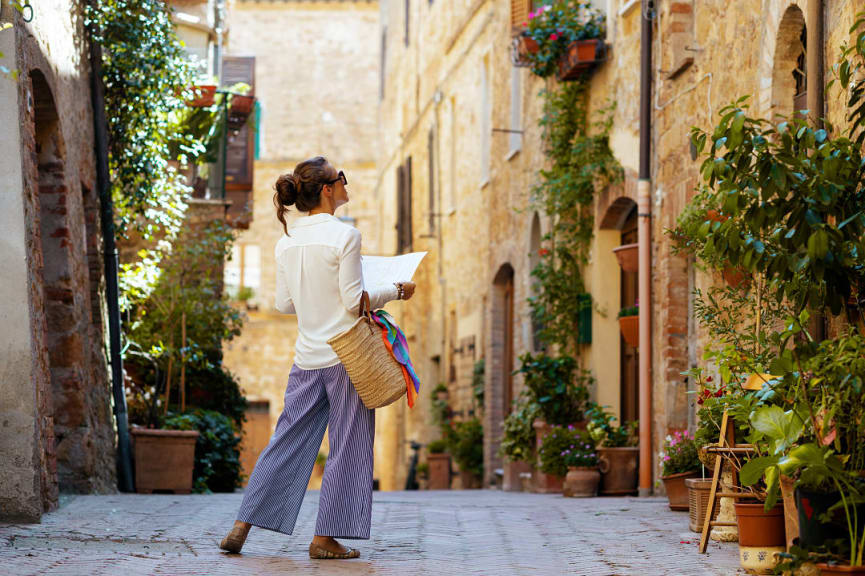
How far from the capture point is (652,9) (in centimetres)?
983

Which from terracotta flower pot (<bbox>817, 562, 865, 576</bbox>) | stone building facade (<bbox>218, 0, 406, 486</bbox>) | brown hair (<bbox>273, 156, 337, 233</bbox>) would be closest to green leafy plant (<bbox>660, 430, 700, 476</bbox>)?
brown hair (<bbox>273, 156, 337, 233</bbox>)

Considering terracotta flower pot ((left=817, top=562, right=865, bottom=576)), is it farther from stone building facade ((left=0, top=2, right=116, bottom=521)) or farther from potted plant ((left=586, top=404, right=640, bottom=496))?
potted plant ((left=586, top=404, right=640, bottom=496))

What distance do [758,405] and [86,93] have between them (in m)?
6.55

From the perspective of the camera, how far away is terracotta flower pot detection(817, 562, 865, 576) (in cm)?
391

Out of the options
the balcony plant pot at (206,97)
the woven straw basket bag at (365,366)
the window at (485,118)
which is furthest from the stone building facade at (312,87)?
the woven straw basket bag at (365,366)

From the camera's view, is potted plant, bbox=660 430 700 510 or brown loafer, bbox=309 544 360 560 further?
potted plant, bbox=660 430 700 510

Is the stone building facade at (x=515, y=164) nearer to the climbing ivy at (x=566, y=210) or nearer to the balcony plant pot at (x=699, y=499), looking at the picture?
the climbing ivy at (x=566, y=210)

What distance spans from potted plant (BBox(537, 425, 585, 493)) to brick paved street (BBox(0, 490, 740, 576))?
2.84 meters

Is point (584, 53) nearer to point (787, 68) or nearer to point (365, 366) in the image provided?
point (787, 68)

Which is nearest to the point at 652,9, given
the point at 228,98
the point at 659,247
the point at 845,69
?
the point at 659,247

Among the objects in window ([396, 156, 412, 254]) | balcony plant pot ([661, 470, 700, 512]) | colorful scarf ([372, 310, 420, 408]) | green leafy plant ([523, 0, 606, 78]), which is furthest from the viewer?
window ([396, 156, 412, 254])

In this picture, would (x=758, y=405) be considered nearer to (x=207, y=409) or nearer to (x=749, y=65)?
(x=749, y=65)

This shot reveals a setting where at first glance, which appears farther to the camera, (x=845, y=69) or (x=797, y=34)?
(x=797, y=34)

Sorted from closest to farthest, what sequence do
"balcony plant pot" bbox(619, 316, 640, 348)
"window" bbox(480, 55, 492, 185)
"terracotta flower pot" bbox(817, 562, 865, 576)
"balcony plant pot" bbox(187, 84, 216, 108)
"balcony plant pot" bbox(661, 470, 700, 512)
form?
"terracotta flower pot" bbox(817, 562, 865, 576)
"balcony plant pot" bbox(661, 470, 700, 512)
"balcony plant pot" bbox(619, 316, 640, 348)
"balcony plant pot" bbox(187, 84, 216, 108)
"window" bbox(480, 55, 492, 185)
